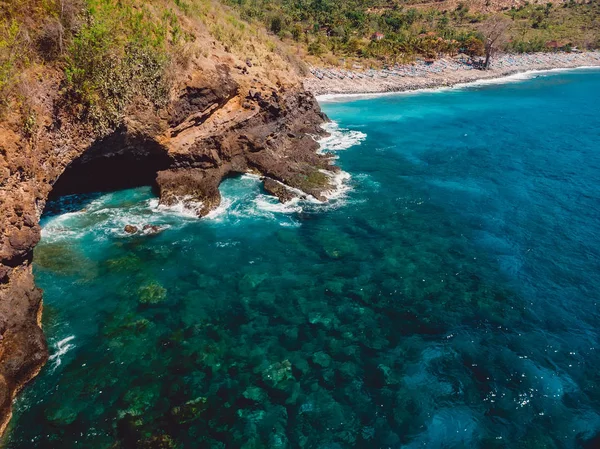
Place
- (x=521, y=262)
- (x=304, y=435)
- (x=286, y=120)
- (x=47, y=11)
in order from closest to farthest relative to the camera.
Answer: (x=304, y=435) < (x=47, y=11) < (x=521, y=262) < (x=286, y=120)

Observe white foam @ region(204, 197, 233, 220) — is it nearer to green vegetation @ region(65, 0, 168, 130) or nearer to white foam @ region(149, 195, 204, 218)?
white foam @ region(149, 195, 204, 218)

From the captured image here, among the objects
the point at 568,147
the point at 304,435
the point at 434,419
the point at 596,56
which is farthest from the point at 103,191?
the point at 596,56

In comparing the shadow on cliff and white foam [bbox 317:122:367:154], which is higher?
the shadow on cliff

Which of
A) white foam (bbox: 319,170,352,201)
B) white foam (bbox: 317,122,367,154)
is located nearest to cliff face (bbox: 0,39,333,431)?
white foam (bbox: 319,170,352,201)

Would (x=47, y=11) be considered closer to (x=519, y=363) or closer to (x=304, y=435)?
(x=304, y=435)

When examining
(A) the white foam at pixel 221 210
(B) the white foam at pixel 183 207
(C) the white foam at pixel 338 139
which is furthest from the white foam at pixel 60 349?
(C) the white foam at pixel 338 139
